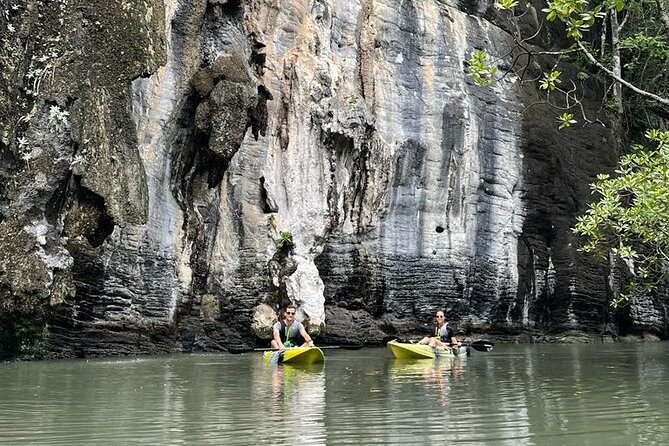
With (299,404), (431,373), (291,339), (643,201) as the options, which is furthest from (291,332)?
(299,404)

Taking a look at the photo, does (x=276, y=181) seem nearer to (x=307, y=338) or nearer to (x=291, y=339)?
(x=291, y=339)

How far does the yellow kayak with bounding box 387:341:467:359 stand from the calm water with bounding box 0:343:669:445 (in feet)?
7.12

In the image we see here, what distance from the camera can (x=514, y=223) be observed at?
26.0 m

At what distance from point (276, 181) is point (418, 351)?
7319mm

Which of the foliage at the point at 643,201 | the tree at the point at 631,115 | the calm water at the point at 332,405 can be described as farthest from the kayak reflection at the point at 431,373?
A: the tree at the point at 631,115

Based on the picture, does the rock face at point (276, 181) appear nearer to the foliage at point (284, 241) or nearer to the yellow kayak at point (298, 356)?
→ the foliage at point (284, 241)

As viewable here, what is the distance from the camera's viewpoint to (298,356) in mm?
13266

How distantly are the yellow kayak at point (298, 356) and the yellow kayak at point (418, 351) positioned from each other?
2.39 metres

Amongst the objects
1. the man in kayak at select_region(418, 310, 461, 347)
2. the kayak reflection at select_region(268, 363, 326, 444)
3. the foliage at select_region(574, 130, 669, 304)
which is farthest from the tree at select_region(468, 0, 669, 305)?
the kayak reflection at select_region(268, 363, 326, 444)

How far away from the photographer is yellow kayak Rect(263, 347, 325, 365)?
13.2 metres

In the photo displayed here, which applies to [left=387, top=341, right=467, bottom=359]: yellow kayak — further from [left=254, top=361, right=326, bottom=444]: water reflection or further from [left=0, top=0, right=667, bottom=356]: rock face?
[left=0, top=0, right=667, bottom=356]: rock face

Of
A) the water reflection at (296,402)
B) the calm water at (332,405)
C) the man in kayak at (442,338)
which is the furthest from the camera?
the man in kayak at (442,338)

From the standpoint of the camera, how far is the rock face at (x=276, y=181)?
46.3ft

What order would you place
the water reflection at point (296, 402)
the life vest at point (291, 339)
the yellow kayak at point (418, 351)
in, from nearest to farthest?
the water reflection at point (296, 402) → the life vest at point (291, 339) → the yellow kayak at point (418, 351)
